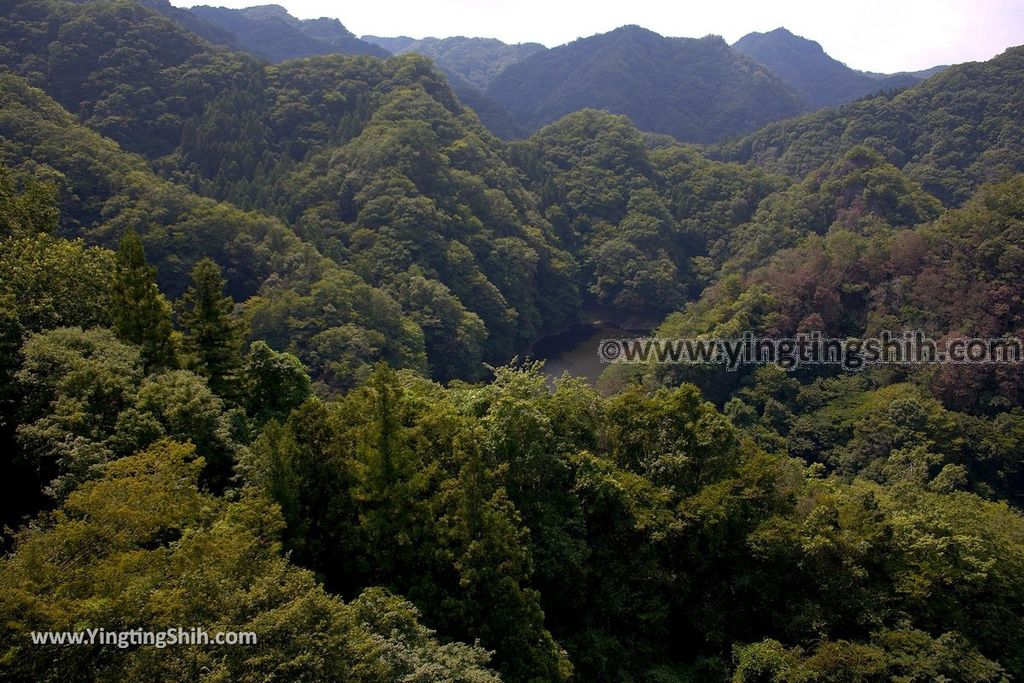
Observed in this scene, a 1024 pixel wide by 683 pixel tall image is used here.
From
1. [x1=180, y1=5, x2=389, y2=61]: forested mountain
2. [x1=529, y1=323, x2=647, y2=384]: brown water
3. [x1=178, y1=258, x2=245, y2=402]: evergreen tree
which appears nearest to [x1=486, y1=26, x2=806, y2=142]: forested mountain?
[x1=180, y1=5, x2=389, y2=61]: forested mountain

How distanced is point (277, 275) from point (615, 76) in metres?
153

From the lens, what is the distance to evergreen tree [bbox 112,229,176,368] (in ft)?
64.4

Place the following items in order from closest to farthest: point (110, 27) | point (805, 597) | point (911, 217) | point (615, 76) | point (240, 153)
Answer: point (805, 597) < point (911, 217) < point (240, 153) < point (110, 27) < point (615, 76)

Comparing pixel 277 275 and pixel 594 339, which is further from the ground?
pixel 277 275

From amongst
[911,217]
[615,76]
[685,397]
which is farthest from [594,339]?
[615,76]

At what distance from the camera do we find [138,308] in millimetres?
19828

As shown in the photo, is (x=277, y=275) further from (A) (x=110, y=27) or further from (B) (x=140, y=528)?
(A) (x=110, y=27)

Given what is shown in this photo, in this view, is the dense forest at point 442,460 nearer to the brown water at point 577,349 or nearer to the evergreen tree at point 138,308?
the evergreen tree at point 138,308

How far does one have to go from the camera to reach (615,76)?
17900cm

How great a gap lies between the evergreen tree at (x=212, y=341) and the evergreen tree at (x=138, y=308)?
45.9 inches

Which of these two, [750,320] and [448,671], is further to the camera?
[750,320]

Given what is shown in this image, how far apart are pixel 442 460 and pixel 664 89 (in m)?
184

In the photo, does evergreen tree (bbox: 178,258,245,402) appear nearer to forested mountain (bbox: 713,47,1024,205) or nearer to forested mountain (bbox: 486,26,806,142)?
forested mountain (bbox: 713,47,1024,205)

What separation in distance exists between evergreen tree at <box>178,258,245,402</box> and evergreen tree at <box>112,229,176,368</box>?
116 cm
